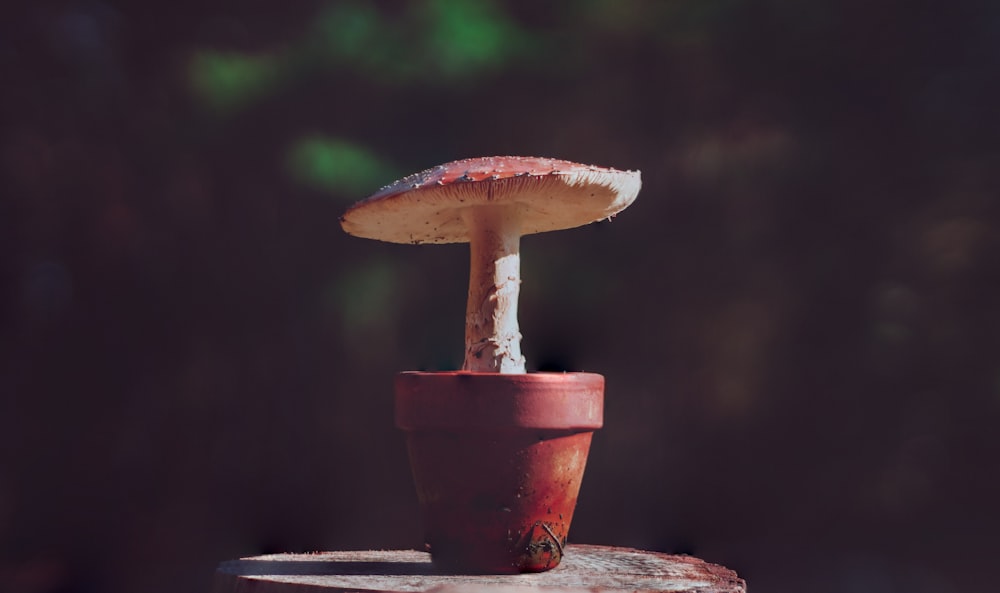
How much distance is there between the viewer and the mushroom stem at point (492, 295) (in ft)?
7.52

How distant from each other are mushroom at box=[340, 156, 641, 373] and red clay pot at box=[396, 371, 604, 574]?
169 mm

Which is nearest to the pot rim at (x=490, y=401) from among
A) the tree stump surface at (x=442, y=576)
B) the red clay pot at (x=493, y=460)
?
the red clay pot at (x=493, y=460)

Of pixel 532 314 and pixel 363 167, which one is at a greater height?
pixel 363 167

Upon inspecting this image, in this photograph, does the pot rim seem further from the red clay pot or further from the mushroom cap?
the mushroom cap

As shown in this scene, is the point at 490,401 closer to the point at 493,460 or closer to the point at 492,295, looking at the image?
the point at 493,460

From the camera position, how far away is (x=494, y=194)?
214 cm

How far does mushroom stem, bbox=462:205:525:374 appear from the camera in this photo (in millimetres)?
2291

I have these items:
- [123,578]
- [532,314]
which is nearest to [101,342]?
[123,578]

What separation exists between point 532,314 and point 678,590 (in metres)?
1.46

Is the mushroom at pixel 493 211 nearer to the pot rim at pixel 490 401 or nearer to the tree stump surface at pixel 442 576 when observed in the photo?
the pot rim at pixel 490 401

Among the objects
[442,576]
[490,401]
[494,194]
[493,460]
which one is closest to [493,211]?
[494,194]

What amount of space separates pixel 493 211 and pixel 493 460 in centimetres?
54

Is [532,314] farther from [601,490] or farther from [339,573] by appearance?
[339,573]

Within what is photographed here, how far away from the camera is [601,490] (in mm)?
3254
